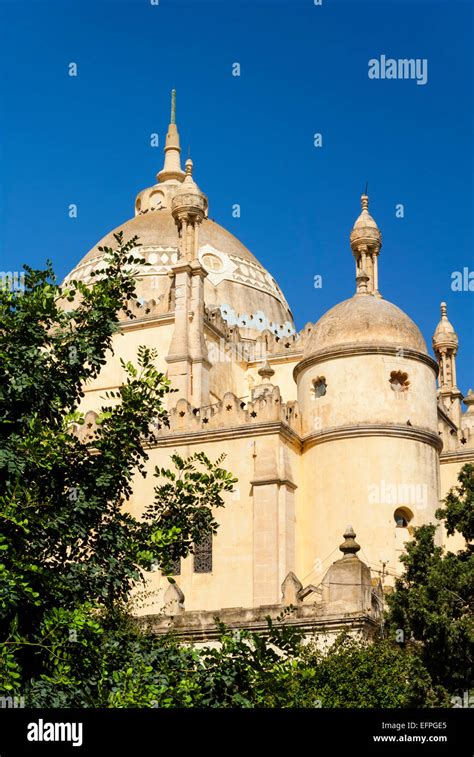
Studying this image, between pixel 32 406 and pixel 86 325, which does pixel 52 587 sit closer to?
pixel 32 406

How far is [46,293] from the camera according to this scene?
53.8 ft

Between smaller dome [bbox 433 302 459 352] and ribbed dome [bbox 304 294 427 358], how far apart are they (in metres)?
13.1

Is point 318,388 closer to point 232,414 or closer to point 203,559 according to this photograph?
point 232,414

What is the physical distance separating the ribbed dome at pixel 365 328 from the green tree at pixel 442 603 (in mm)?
8069

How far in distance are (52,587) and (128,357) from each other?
2644cm

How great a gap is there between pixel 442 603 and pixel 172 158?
39.7m

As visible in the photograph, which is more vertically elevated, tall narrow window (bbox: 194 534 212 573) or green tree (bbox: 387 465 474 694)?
tall narrow window (bbox: 194 534 212 573)

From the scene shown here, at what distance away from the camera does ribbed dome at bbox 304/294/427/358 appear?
33469 millimetres

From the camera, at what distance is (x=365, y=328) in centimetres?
3356

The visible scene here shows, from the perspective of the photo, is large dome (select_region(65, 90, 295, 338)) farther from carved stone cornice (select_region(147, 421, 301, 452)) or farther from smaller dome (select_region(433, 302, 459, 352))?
carved stone cornice (select_region(147, 421, 301, 452))

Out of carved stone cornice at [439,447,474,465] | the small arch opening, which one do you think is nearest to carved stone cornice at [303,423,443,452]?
the small arch opening

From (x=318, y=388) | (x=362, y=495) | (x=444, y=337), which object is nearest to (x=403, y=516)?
(x=362, y=495)

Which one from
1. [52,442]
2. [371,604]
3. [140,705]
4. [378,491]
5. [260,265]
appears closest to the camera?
[140,705]

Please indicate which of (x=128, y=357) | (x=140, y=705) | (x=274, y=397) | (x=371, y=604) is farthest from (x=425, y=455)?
(x=140, y=705)
